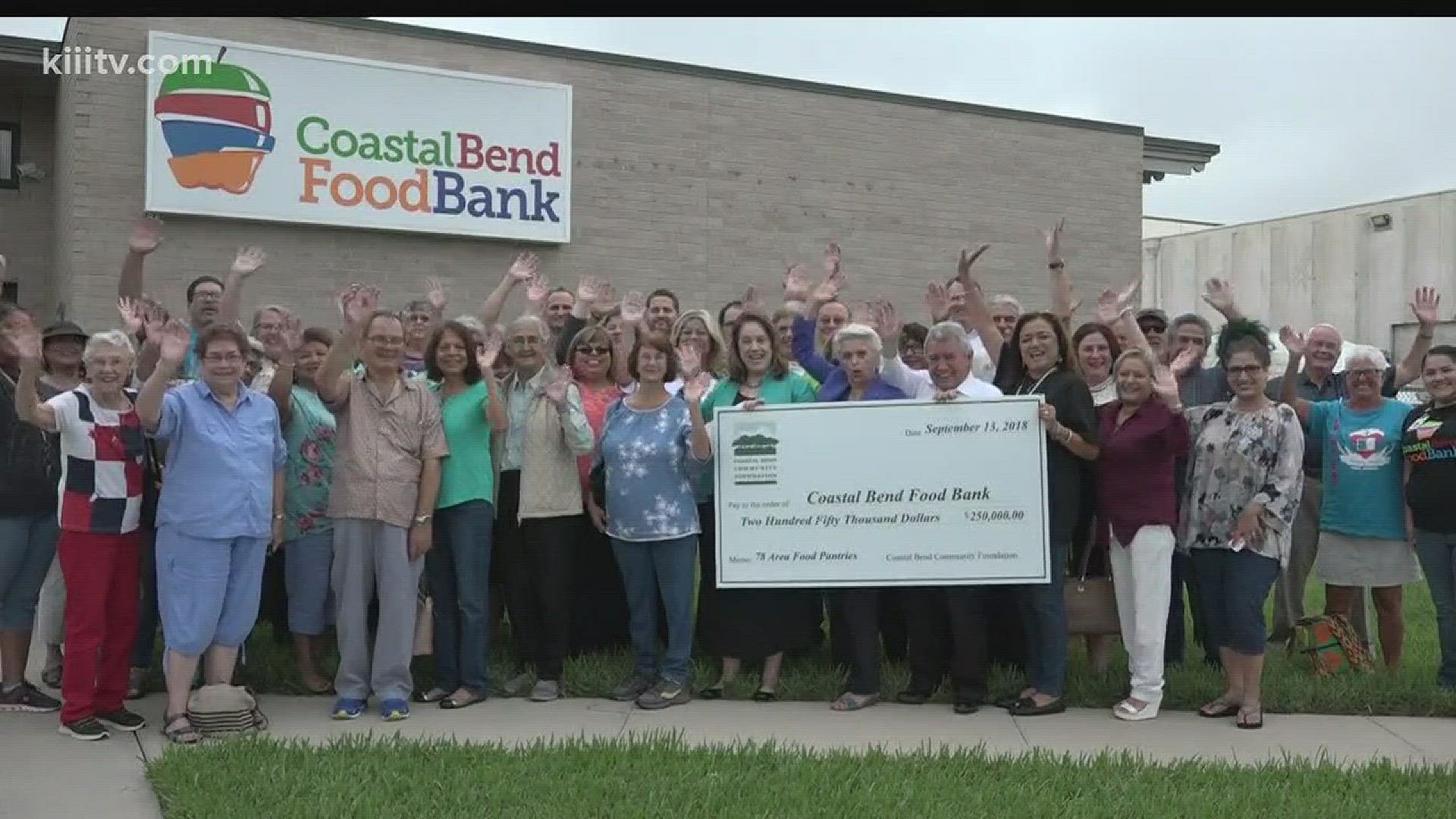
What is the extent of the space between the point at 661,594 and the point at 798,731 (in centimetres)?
A: 110

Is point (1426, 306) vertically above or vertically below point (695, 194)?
below

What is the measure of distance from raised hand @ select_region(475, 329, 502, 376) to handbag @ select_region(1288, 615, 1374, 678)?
15.9ft

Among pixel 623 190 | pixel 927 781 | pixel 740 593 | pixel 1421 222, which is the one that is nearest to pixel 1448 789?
pixel 927 781

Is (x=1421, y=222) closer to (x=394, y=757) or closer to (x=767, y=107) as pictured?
(x=767, y=107)

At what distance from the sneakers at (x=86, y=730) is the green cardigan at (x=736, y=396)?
Result: 3.10 m

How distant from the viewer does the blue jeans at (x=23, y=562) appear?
20.7 feet

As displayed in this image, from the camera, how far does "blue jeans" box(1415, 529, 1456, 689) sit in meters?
6.81

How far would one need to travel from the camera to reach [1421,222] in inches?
1105

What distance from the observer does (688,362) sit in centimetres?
687

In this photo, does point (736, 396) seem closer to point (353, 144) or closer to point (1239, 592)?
point (1239, 592)

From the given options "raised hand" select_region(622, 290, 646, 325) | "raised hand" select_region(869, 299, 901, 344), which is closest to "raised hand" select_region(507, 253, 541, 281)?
"raised hand" select_region(622, 290, 646, 325)

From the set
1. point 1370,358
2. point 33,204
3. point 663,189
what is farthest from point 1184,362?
point 33,204

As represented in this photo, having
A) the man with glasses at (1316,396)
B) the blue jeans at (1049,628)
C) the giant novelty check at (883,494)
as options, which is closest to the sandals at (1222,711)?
the blue jeans at (1049,628)

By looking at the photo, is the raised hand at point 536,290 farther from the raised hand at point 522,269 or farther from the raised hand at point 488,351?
the raised hand at point 488,351
